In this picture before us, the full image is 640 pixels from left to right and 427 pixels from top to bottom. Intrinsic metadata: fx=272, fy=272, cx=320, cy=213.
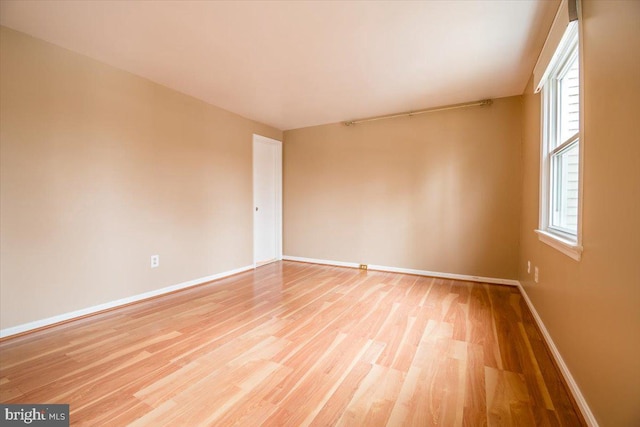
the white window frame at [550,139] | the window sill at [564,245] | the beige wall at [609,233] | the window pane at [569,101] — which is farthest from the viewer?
the window pane at [569,101]

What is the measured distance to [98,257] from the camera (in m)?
2.53

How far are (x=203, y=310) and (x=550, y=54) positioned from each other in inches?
139

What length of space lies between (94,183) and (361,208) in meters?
3.27

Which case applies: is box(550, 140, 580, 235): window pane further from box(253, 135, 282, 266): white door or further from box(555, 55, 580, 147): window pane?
box(253, 135, 282, 266): white door

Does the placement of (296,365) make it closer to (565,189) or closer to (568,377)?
(568,377)

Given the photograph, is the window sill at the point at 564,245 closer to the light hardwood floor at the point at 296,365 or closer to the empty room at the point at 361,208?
the empty room at the point at 361,208

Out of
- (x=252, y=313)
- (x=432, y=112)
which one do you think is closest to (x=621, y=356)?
(x=252, y=313)

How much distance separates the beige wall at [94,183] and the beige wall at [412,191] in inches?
63.6

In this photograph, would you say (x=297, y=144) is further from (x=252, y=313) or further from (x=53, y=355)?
(x=53, y=355)

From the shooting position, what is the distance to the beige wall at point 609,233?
96 cm

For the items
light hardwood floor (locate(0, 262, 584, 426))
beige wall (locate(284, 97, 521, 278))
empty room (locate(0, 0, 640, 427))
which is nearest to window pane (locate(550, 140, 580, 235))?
empty room (locate(0, 0, 640, 427))

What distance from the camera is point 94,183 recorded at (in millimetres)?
2494

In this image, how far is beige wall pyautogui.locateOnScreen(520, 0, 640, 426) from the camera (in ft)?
3.15

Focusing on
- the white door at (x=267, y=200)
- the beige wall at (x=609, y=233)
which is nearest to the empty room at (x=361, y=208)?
the beige wall at (x=609, y=233)
